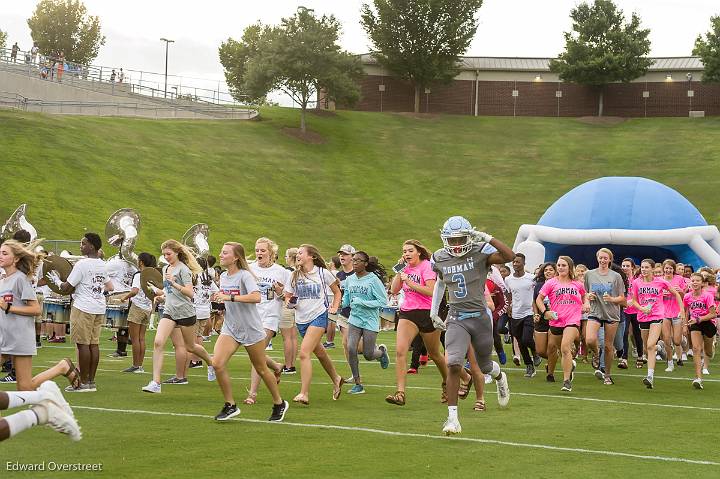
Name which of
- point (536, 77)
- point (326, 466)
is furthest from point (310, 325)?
point (536, 77)

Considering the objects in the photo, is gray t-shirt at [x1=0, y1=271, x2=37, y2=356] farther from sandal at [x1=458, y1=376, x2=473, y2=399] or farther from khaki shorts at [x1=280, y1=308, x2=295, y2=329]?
khaki shorts at [x1=280, y1=308, x2=295, y2=329]

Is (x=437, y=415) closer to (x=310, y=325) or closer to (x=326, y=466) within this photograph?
(x=310, y=325)

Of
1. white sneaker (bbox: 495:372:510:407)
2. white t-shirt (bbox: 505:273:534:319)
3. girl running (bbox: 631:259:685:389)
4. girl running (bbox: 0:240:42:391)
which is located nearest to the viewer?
girl running (bbox: 0:240:42:391)

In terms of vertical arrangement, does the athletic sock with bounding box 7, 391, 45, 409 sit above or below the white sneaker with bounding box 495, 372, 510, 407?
above

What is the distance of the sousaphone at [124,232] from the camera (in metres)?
16.4

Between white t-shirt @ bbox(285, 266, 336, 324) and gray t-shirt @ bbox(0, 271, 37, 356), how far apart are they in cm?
427

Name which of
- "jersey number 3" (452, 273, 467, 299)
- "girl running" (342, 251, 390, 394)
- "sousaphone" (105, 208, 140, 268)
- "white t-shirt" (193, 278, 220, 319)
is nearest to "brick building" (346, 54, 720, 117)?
"sousaphone" (105, 208, 140, 268)

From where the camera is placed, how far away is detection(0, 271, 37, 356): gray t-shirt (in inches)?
381

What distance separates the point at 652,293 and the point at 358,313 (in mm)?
5538

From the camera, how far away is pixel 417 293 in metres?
12.6

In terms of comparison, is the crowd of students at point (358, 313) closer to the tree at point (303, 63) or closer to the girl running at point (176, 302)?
the girl running at point (176, 302)

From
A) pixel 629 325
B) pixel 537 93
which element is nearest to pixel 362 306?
pixel 629 325

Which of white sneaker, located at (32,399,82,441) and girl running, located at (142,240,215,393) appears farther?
girl running, located at (142,240,215,393)

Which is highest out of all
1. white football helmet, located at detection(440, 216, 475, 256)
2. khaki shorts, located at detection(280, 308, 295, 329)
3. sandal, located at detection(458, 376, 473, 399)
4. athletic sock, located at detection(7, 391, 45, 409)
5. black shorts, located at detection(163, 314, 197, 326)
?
white football helmet, located at detection(440, 216, 475, 256)
